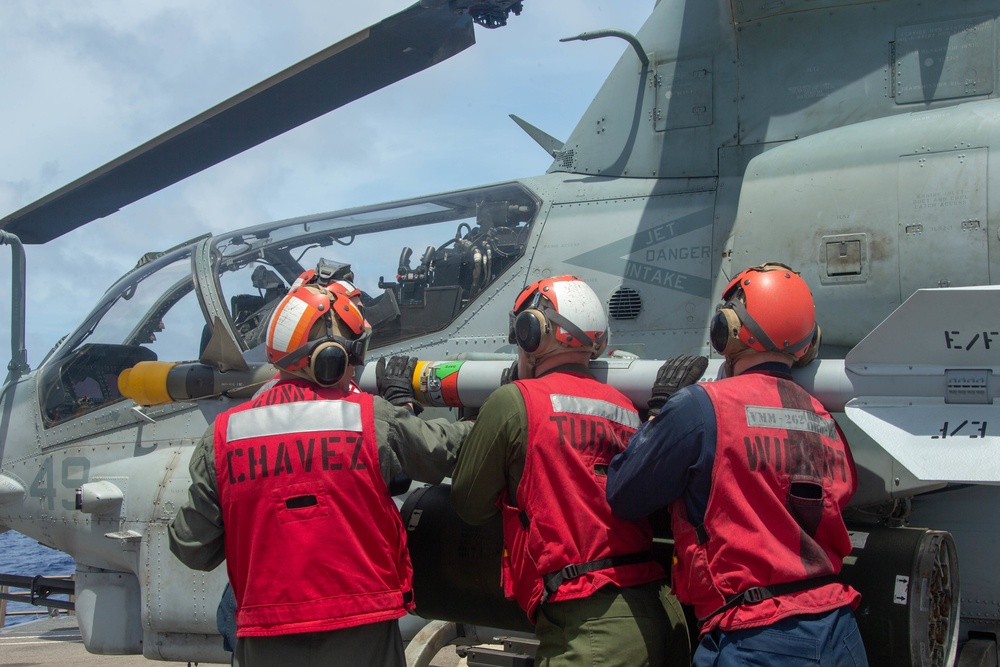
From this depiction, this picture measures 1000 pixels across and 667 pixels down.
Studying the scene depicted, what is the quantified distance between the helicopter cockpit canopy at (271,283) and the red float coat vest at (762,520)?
8.53ft

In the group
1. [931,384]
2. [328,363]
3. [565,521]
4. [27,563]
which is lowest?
[27,563]

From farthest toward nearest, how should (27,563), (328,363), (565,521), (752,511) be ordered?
(27,563) → (328,363) → (565,521) → (752,511)

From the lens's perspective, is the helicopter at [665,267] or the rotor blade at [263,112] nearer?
the helicopter at [665,267]

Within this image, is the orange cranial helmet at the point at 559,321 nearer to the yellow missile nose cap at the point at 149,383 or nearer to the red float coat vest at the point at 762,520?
the red float coat vest at the point at 762,520

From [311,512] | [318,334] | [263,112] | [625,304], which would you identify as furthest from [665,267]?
[263,112]

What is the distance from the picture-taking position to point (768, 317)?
281 cm

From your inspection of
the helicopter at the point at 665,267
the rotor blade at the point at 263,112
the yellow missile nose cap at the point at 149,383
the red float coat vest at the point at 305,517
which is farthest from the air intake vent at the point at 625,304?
the yellow missile nose cap at the point at 149,383

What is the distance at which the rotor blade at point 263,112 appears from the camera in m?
5.82

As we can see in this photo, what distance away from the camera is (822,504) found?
2.59 metres

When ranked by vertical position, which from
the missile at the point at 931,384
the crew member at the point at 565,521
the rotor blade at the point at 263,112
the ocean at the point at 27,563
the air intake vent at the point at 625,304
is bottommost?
the ocean at the point at 27,563

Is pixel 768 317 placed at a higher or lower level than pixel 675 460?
higher

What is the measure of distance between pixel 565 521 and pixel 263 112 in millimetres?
4431

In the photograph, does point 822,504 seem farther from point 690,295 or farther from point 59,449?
point 59,449

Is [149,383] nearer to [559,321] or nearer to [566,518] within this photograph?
[559,321]
